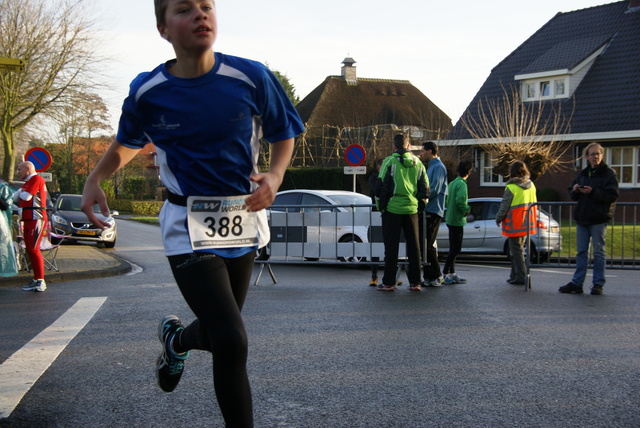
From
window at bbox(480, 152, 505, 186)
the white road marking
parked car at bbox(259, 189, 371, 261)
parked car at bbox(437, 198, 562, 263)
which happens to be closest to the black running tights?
the white road marking

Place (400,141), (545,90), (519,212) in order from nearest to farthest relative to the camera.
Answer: (400,141) → (519,212) → (545,90)

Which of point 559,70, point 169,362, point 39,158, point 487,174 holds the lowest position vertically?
point 169,362

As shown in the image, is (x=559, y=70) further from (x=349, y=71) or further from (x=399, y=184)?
(x=349, y=71)

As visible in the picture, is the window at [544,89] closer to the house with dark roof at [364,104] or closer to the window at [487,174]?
the window at [487,174]

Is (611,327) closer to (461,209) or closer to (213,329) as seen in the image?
(461,209)

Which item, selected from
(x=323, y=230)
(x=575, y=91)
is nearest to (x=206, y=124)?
(x=323, y=230)

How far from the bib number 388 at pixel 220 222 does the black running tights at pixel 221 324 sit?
7 cm

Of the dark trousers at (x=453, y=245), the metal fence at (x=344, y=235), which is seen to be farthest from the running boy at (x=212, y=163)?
the dark trousers at (x=453, y=245)

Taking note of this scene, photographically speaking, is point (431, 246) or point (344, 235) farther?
point (344, 235)

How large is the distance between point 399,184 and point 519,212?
2277 millimetres

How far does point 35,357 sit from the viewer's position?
570 centimetres

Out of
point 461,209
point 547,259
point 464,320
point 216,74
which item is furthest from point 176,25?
point 547,259

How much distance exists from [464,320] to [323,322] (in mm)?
1411

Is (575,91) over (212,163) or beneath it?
over
